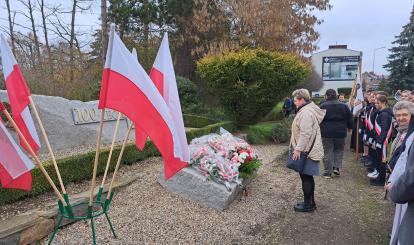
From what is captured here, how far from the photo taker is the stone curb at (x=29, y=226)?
11.5 ft

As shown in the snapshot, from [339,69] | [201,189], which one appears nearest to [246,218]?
[201,189]

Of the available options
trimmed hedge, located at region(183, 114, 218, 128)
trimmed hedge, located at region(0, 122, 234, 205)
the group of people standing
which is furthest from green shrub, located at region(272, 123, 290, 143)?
trimmed hedge, located at region(0, 122, 234, 205)

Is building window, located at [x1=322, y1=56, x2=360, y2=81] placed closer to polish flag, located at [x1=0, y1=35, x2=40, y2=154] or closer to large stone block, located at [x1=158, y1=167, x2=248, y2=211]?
large stone block, located at [x1=158, y1=167, x2=248, y2=211]

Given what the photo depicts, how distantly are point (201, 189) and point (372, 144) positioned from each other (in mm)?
3669

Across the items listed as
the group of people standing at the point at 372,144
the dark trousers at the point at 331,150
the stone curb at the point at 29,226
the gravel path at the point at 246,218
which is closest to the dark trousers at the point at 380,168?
the group of people standing at the point at 372,144

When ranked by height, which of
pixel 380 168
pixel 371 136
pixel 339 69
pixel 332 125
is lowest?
pixel 380 168

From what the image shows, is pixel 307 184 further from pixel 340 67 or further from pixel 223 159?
pixel 340 67

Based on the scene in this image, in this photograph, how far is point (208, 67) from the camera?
34.2 ft

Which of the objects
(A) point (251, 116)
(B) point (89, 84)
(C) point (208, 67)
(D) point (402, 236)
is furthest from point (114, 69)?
(B) point (89, 84)

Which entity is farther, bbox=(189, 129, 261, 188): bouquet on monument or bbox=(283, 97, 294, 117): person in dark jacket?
bbox=(283, 97, 294, 117): person in dark jacket

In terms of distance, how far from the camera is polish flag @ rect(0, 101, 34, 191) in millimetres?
2781

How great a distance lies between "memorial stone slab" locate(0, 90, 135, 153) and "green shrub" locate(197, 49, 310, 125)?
12.7 feet

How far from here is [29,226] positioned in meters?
3.68

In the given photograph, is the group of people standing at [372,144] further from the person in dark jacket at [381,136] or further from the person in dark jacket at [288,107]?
the person in dark jacket at [288,107]
